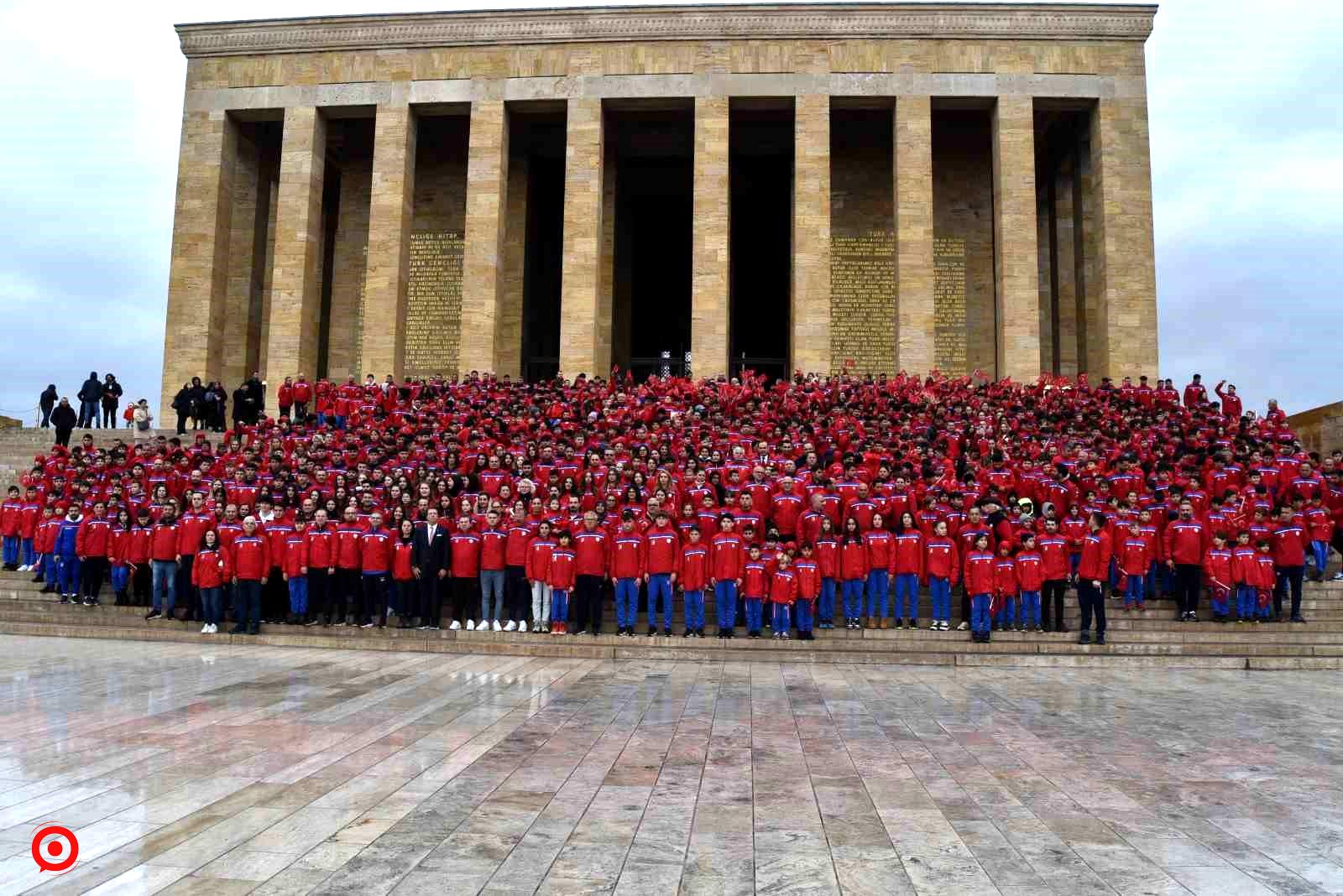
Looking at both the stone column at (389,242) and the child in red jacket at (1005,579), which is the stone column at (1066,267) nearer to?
the child in red jacket at (1005,579)

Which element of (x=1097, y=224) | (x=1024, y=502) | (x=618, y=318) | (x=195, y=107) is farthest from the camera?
(x=618, y=318)

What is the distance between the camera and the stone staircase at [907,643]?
11.3 metres

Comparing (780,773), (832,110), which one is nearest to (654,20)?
(832,110)

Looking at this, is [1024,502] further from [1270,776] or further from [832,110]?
[832,110]

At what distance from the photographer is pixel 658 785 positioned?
18.3 ft

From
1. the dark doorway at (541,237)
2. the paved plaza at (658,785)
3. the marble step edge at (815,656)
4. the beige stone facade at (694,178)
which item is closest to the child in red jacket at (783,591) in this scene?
the marble step edge at (815,656)

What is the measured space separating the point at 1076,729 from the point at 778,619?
497 cm

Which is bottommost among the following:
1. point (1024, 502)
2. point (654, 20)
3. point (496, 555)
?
point (496, 555)

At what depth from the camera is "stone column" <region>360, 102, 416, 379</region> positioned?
90.6 feet

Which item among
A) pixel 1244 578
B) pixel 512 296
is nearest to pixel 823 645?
pixel 1244 578

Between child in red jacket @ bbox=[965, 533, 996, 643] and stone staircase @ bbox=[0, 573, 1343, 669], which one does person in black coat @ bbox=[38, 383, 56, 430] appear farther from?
child in red jacket @ bbox=[965, 533, 996, 643]

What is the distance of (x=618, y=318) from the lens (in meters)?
32.4

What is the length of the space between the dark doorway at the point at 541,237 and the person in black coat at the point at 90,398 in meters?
11.8
